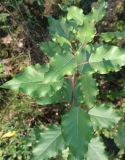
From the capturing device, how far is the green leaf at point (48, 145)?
2.26 meters

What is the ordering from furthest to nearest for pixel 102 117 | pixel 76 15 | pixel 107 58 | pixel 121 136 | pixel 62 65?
pixel 121 136, pixel 76 15, pixel 102 117, pixel 107 58, pixel 62 65

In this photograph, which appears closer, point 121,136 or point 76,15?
point 76,15

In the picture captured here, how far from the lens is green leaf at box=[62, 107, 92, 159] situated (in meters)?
1.81

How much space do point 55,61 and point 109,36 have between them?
1.92 ft

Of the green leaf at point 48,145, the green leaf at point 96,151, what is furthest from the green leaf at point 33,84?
the green leaf at point 96,151

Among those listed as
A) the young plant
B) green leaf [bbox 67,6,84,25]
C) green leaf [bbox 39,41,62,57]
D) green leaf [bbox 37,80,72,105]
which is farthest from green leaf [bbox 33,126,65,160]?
green leaf [bbox 67,6,84,25]

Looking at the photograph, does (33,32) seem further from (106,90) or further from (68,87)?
(68,87)

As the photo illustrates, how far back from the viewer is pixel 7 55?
3.92m

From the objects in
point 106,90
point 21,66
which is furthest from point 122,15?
point 21,66

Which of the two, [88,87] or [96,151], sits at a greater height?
[88,87]

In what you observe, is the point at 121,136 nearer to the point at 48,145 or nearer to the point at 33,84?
the point at 48,145

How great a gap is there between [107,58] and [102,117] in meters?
0.52

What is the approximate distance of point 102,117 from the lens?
89.2 inches

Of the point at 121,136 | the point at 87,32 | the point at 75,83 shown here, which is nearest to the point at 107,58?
the point at 87,32
